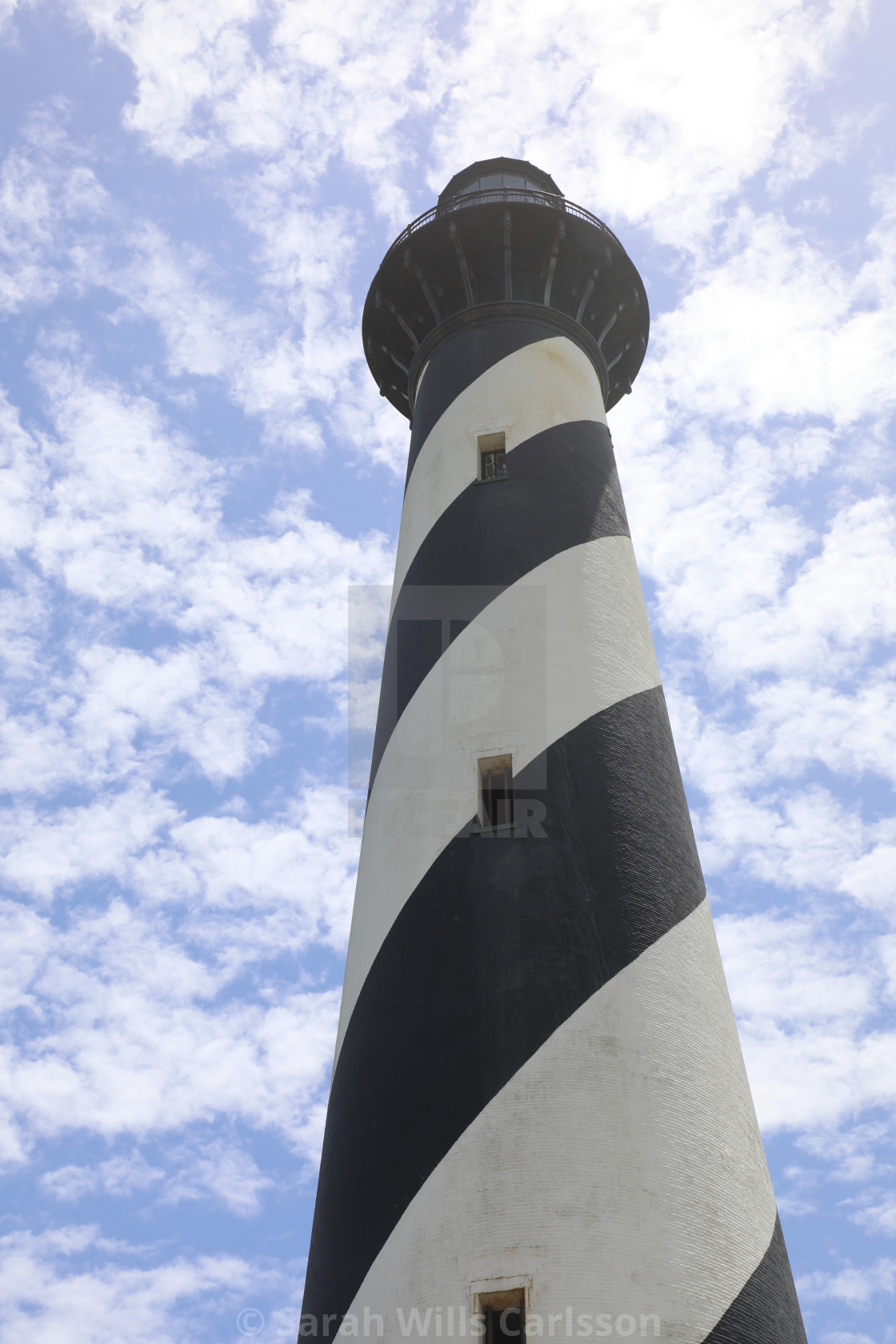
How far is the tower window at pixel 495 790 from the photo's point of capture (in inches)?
344

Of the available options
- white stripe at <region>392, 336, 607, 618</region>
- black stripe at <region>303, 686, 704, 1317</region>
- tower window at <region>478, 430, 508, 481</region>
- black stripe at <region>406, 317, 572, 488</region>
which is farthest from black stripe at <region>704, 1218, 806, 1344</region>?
black stripe at <region>406, 317, 572, 488</region>

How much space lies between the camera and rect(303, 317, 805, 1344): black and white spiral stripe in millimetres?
6586

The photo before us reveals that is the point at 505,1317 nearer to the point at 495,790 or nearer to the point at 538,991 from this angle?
the point at 538,991

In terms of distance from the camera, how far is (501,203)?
13500 millimetres

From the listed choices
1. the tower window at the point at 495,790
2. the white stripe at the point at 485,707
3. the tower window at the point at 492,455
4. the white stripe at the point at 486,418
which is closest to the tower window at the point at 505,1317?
the white stripe at the point at 485,707

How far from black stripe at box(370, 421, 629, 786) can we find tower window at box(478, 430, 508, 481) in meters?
0.16

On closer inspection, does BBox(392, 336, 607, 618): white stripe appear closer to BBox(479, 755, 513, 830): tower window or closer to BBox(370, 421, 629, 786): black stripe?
BBox(370, 421, 629, 786): black stripe

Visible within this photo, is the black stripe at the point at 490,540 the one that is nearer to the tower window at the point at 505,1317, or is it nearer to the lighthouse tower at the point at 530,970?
the lighthouse tower at the point at 530,970

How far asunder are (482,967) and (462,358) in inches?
288

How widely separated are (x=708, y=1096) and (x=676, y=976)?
81 centimetres

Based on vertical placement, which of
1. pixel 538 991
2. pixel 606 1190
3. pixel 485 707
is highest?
pixel 485 707

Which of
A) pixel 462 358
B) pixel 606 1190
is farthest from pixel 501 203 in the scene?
pixel 606 1190

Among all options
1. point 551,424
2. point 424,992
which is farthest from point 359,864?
point 551,424

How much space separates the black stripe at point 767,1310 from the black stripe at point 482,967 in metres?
1.74
